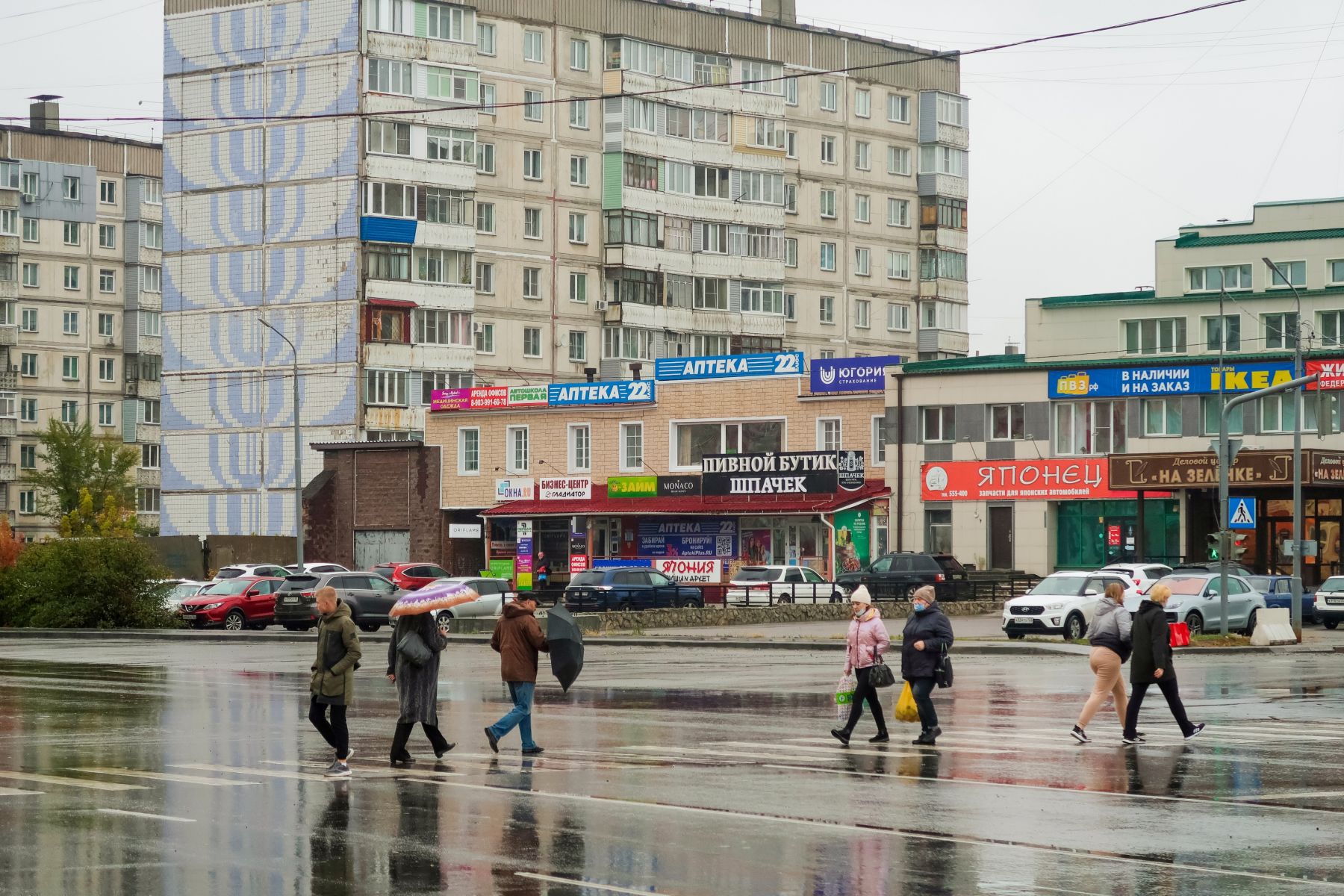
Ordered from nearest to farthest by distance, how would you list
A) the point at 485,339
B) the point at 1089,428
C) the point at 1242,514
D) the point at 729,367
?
the point at 1242,514, the point at 1089,428, the point at 729,367, the point at 485,339

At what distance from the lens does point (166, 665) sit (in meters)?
36.5

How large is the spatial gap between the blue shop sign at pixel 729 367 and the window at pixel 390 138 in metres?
21.2

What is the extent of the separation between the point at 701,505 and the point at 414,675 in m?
52.0

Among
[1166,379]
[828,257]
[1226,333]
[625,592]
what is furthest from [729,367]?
[828,257]

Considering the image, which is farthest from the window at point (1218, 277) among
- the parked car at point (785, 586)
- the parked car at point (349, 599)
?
the parked car at point (349, 599)

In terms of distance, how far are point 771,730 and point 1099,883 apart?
10.3 metres

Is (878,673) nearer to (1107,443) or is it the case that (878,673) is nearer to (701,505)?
(1107,443)

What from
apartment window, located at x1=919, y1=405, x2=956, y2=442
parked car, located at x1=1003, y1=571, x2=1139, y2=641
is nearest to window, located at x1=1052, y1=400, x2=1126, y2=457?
apartment window, located at x1=919, y1=405, x2=956, y2=442

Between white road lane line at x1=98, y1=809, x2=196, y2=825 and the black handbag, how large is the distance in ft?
24.9

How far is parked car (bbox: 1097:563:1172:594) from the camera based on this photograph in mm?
47969

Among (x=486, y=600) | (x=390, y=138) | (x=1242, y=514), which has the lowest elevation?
(x=486, y=600)

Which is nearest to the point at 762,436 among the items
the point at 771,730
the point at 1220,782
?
the point at 771,730

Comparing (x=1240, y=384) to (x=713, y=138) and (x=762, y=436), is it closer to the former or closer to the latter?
(x=762, y=436)

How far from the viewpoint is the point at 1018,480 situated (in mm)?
65125
